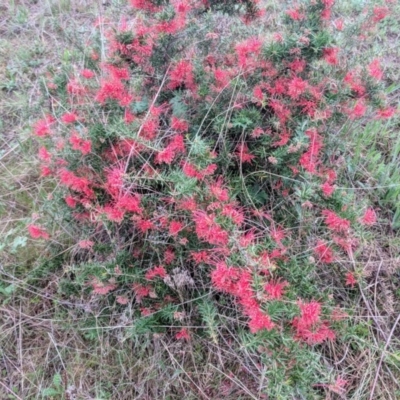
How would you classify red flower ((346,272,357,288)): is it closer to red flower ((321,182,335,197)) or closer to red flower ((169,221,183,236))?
red flower ((321,182,335,197))

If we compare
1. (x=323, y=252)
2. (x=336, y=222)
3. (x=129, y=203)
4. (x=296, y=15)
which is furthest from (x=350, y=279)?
(x=296, y=15)

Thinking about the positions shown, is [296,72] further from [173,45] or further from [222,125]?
[173,45]

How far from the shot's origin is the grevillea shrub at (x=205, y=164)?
1830 mm

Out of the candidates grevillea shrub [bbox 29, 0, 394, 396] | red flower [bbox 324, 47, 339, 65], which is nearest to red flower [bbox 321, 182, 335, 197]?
grevillea shrub [bbox 29, 0, 394, 396]

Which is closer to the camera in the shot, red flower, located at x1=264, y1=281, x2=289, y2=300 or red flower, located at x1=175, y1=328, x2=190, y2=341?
red flower, located at x1=264, y1=281, x2=289, y2=300

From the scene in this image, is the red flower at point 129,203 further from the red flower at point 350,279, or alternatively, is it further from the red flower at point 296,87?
the red flower at point 350,279

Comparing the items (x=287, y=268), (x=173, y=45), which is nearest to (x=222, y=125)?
(x=173, y=45)

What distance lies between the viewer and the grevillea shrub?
6.00 feet

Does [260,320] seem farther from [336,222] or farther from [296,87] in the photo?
[296,87]

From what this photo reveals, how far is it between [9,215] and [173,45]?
1439mm

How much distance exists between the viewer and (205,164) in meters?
1.88

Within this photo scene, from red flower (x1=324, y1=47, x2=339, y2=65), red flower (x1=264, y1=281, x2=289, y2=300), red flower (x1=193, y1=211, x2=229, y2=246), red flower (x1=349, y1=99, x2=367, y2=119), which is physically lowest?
red flower (x1=264, y1=281, x2=289, y2=300)

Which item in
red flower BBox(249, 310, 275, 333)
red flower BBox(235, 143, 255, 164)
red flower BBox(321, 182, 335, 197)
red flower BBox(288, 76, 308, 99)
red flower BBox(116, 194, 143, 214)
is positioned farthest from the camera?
red flower BBox(235, 143, 255, 164)

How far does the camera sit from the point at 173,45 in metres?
2.20
